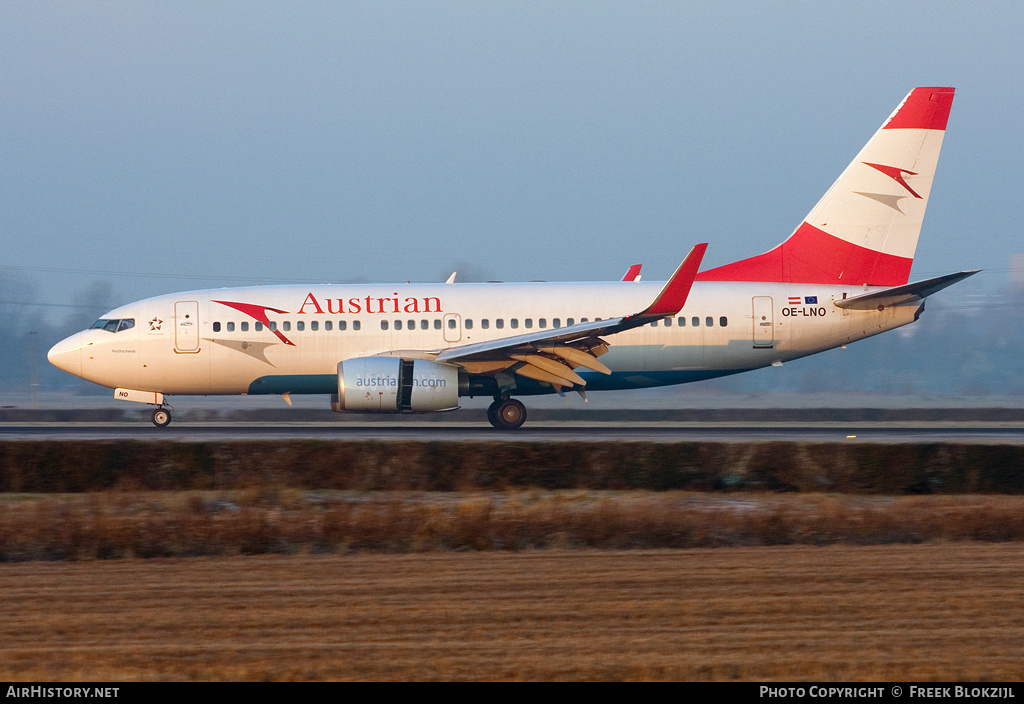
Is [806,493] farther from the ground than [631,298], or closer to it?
closer to it

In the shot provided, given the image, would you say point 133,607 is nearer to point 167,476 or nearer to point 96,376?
point 167,476

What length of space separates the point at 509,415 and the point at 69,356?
10.4 metres

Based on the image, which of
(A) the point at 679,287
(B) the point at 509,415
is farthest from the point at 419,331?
(A) the point at 679,287

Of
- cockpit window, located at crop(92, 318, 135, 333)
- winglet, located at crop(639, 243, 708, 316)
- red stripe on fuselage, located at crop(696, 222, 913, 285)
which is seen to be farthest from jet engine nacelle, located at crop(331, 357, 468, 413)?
red stripe on fuselage, located at crop(696, 222, 913, 285)

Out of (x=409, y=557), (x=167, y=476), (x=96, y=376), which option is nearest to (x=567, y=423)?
(x=96, y=376)

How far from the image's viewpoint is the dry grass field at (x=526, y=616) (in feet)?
21.6

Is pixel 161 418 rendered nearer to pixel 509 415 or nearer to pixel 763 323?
pixel 509 415

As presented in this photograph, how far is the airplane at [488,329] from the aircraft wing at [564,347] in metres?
0.07

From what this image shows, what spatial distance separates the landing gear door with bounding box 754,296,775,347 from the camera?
77.5 feet

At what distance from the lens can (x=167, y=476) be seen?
14.0 metres

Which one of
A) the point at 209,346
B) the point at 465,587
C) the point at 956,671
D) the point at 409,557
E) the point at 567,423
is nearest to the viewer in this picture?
the point at 956,671

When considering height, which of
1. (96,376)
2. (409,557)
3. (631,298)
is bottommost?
(409,557)

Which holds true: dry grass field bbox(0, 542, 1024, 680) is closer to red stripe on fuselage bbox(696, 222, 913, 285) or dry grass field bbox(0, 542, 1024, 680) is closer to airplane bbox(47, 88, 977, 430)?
airplane bbox(47, 88, 977, 430)

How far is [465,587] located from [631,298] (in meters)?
15.5
